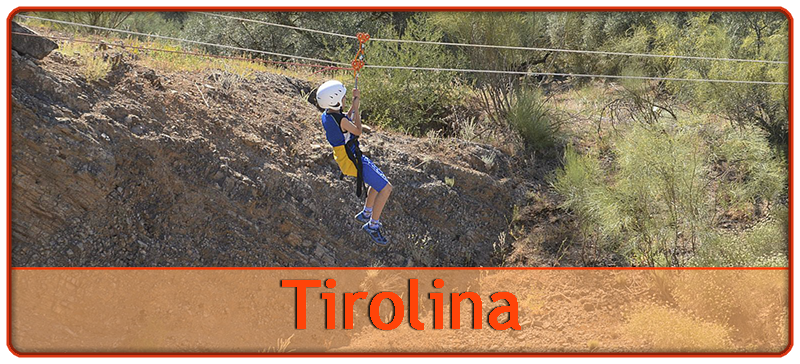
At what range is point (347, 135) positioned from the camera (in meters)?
4.66

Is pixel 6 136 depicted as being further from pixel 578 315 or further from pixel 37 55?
pixel 578 315

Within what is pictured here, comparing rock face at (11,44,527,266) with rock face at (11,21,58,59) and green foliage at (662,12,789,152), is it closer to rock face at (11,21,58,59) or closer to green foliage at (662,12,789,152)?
rock face at (11,21,58,59)

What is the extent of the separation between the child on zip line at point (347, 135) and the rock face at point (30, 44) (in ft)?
14.0

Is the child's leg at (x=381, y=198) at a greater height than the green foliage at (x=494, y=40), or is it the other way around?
the green foliage at (x=494, y=40)

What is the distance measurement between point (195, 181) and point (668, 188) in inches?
243

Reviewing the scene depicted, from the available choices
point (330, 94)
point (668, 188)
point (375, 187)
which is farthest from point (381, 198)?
point (668, 188)

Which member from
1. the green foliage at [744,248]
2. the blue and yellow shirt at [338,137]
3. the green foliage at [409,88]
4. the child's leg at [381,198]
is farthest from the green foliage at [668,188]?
the blue and yellow shirt at [338,137]

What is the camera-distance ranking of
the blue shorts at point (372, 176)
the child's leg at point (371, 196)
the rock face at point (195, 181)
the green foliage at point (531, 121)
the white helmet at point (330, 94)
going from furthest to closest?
1. the green foliage at point (531, 121)
2. the rock face at point (195, 181)
3. the child's leg at point (371, 196)
4. the blue shorts at point (372, 176)
5. the white helmet at point (330, 94)

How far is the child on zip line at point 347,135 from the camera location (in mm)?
4492

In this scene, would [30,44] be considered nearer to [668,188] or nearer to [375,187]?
[375,187]

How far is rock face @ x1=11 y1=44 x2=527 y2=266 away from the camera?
6.82 metres

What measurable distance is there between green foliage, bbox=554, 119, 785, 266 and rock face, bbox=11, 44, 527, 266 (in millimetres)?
1954

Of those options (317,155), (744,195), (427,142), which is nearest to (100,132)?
(317,155)

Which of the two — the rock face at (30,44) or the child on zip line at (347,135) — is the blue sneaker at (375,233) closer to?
the child on zip line at (347,135)
